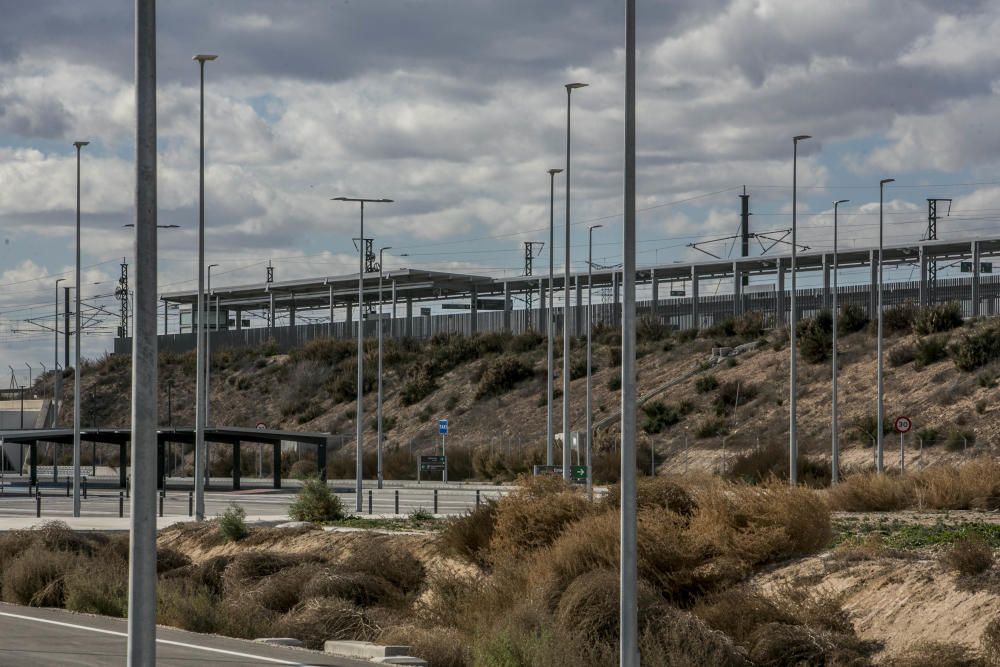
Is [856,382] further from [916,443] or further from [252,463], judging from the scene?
[252,463]

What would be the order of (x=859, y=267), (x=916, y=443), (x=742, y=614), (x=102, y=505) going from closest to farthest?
(x=742, y=614) → (x=102, y=505) → (x=916, y=443) → (x=859, y=267)

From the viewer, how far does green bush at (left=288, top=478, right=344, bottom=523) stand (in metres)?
35.0

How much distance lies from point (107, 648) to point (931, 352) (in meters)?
54.1

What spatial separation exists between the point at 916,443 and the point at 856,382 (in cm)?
1050

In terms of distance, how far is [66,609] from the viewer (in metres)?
23.6

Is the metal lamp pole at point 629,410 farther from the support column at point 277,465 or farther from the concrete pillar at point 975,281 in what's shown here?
the concrete pillar at point 975,281

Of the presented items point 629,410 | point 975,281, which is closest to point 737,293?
point 975,281

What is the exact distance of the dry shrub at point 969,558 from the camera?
17469 millimetres

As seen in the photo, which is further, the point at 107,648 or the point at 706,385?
the point at 706,385

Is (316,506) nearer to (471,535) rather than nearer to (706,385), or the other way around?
(471,535)

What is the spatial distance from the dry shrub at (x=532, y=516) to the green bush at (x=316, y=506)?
11.3 metres

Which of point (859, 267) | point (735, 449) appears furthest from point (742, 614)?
point (859, 267)

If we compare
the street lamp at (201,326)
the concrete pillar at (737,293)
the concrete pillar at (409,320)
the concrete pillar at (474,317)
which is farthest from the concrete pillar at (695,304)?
the street lamp at (201,326)

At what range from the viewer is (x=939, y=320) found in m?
68.2
